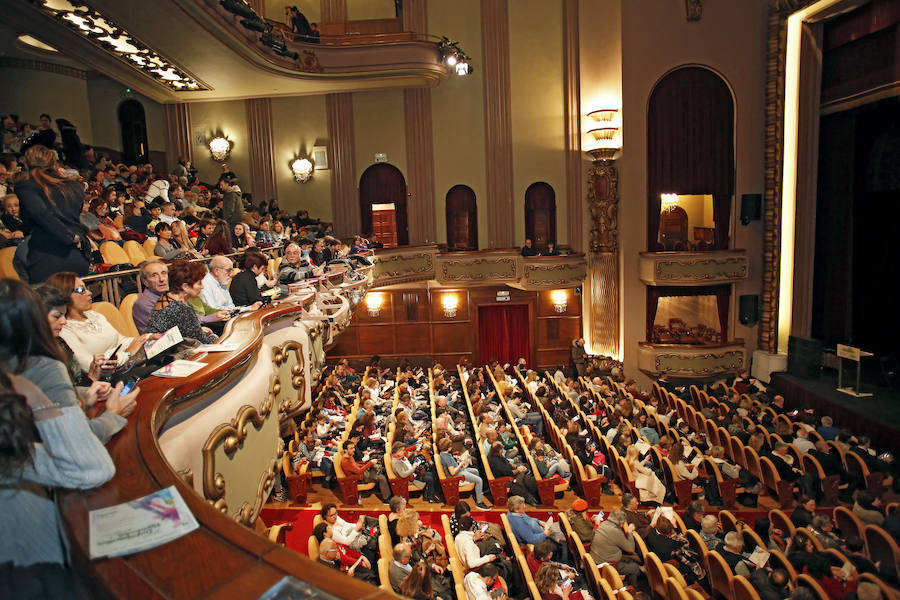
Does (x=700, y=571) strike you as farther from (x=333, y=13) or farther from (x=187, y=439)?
(x=333, y=13)

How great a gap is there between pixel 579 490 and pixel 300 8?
10.7 metres

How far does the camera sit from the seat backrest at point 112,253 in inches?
159

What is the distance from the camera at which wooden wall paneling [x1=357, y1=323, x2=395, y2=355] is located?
11867 mm

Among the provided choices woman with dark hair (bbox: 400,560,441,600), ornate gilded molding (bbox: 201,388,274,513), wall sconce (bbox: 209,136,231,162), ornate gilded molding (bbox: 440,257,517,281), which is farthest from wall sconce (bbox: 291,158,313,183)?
ornate gilded molding (bbox: 201,388,274,513)

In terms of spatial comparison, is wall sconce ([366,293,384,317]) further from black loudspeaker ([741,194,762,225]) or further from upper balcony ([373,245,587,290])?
black loudspeaker ([741,194,762,225])

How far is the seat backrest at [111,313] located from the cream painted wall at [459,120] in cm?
900

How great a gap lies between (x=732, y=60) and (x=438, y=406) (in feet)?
25.5

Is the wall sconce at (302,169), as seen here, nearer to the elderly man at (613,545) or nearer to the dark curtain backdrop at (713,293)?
the dark curtain backdrop at (713,293)

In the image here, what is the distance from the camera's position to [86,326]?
2.09 metres

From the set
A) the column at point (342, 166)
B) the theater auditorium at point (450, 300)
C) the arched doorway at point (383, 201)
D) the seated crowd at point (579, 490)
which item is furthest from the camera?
the arched doorway at point (383, 201)

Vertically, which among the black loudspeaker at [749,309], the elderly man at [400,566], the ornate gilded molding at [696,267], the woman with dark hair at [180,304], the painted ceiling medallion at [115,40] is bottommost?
the elderly man at [400,566]

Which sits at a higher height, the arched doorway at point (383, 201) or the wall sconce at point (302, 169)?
the wall sconce at point (302, 169)

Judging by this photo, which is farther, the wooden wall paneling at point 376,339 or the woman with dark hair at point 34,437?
the wooden wall paneling at point 376,339

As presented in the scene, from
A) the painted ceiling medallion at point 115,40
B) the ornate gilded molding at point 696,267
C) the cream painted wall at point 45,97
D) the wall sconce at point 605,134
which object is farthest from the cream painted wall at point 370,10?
the ornate gilded molding at point 696,267
